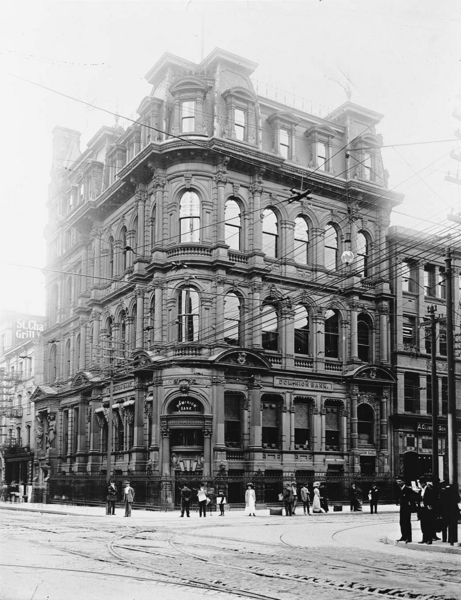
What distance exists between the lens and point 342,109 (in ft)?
161

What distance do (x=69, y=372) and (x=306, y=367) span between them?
18.4 meters

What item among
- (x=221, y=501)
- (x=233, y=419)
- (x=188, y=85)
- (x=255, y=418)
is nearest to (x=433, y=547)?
(x=221, y=501)

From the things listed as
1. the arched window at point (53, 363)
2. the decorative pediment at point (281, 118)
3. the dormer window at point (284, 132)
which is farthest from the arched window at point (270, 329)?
the arched window at point (53, 363)

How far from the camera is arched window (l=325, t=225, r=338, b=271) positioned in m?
45.7

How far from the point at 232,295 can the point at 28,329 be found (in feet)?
103

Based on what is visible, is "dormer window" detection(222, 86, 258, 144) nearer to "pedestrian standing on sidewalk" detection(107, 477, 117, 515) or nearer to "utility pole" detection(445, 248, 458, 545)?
"pedestrian standing on sidewalk" detection(107, 477, 117, 515)

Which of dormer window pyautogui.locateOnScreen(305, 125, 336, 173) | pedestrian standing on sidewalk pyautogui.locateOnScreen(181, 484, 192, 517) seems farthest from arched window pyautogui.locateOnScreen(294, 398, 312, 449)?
dormer window pyautogui.locateOnScreen(305, 125, 336, 173)

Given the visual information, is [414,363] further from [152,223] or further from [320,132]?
[152,223]

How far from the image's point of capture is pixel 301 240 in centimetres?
4434

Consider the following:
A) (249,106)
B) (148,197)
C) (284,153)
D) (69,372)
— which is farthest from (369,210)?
(69,372)

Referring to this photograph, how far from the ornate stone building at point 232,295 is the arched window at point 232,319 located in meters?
0.09

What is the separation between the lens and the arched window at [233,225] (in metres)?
41.4

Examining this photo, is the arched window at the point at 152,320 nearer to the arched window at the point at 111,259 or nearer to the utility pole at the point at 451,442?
the arched window at the point at 111,259

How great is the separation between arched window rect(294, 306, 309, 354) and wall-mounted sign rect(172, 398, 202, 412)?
7.32 meters
